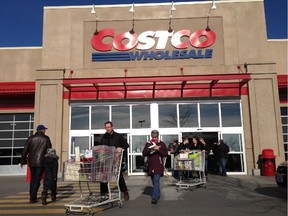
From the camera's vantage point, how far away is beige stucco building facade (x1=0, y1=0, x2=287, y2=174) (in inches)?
645

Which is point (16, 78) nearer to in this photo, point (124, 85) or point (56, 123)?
point (56, 123)

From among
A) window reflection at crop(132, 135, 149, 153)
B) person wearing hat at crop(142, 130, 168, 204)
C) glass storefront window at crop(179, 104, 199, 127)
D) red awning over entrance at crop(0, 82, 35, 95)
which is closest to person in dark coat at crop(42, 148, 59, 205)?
person wearing hat at crop(142, 130, 168, 204)

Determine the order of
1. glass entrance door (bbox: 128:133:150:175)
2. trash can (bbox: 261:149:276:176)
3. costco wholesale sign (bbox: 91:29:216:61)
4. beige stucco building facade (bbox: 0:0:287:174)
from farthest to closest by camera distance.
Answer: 1. costco wholesale sign (bbox: 91:29:216:61)
2. glass entrance door (bbox: 128:133:150:175)
3. beige stucco building facade (bbox: 0:0:287:174)
4. trash can (bbox: 261:149:276:176)

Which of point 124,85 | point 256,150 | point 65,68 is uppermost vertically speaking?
point 65,68

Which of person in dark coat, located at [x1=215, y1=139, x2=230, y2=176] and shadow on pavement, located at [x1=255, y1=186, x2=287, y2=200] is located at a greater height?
person in dark coat, located at [x1=215, y1=139, x2=230, y2=176]

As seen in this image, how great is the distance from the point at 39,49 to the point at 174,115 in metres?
9.36

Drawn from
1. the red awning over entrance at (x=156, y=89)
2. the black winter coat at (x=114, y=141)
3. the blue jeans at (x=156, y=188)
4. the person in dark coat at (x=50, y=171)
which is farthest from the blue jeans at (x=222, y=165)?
the person in dark coat at (x=50, y=171)

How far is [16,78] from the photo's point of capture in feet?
64.2

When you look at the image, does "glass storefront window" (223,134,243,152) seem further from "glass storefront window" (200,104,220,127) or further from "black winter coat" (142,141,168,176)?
"black winter coat" (142,141,168,176)

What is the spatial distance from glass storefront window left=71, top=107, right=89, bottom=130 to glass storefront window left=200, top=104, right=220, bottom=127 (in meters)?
6.02

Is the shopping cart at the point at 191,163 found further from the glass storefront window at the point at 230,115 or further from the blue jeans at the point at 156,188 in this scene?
the glass storefront window at the point at 230,115

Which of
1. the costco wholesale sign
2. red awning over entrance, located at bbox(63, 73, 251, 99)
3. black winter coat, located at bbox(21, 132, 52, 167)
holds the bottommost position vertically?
black winter coat, located at bbox(21, 132, 52, 167)

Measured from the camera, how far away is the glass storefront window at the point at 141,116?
1695 centimetres

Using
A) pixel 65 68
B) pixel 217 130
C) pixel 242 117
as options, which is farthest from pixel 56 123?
pixel 242 117
